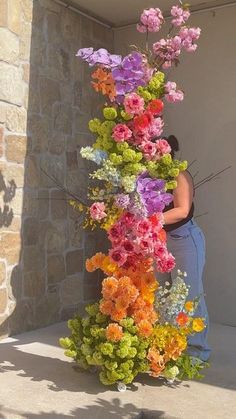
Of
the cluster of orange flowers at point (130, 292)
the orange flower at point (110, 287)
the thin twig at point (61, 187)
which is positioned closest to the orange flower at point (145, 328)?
the cluster of orange flowers at point (130, 292)

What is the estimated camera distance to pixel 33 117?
4.28m

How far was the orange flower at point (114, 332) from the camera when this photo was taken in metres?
2.96

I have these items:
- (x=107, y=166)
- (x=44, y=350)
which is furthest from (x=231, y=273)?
(x=107, y=166)

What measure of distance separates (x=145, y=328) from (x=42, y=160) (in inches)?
74.1

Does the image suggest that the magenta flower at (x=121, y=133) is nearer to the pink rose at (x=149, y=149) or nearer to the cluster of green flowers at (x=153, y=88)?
the pink rose at (x=149, y=149)

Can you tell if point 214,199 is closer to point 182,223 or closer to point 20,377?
point 182,223

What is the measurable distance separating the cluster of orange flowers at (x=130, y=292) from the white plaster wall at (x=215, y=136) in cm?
155

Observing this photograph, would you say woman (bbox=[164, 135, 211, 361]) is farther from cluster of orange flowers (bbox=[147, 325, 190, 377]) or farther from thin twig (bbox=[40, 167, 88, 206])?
thin twig (bbox=[40, 167, 88, 206])

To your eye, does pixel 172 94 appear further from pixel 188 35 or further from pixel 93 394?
pixel 93 394

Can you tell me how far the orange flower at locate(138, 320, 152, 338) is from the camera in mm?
3000

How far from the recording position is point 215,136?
457cm

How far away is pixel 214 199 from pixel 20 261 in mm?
1678

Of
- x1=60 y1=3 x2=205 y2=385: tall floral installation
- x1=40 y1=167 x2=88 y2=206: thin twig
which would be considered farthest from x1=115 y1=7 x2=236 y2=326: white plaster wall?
x1=60 y1=3 x2=205 y2=385: tall floral installation

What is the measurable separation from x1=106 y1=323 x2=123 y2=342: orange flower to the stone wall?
1.32 metres
